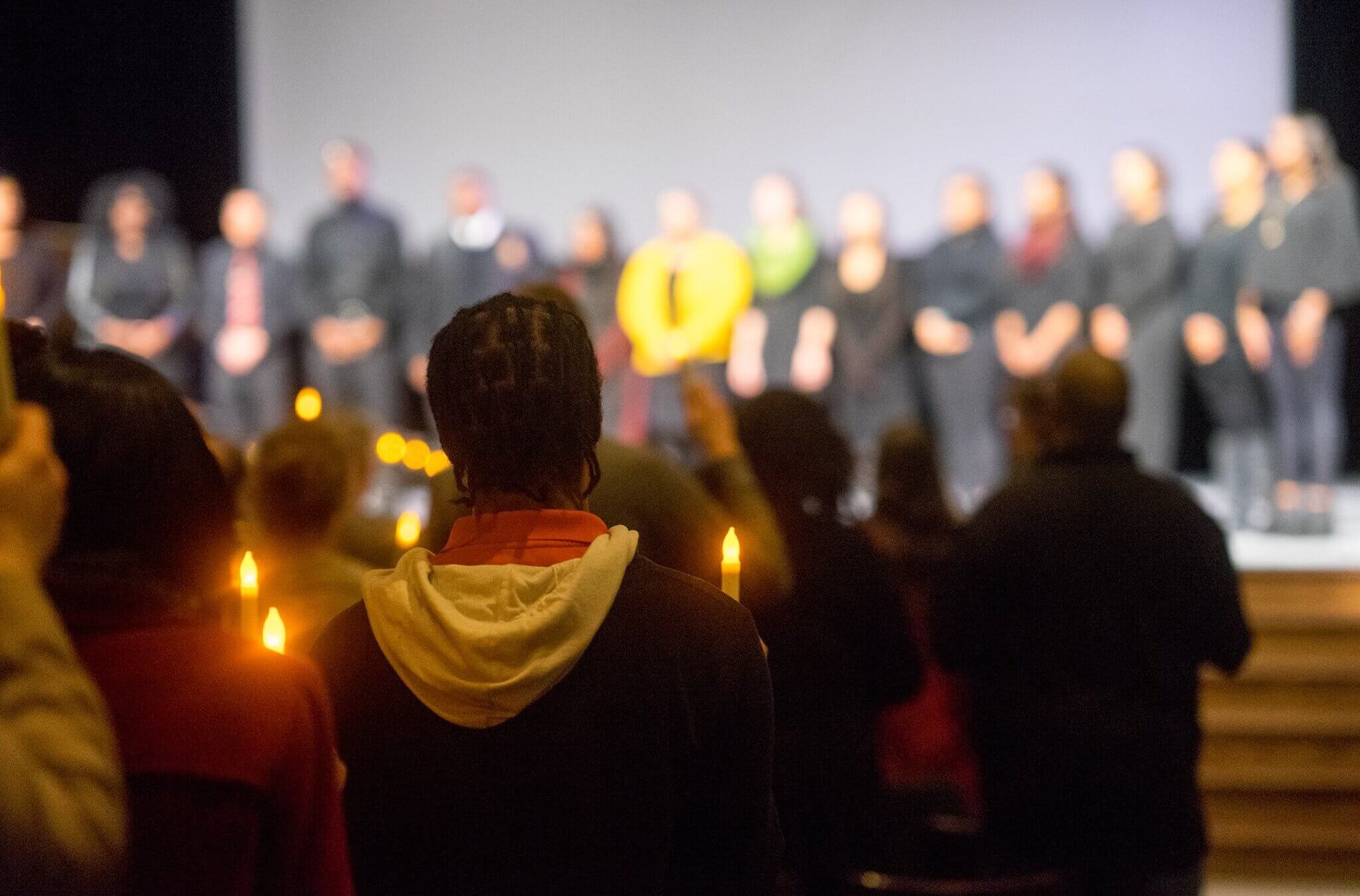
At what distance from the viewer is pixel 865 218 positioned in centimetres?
596

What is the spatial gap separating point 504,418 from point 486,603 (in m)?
0.15

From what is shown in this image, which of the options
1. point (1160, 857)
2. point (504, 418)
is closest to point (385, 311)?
point (1160, 857)

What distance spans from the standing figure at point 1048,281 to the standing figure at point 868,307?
0.52m

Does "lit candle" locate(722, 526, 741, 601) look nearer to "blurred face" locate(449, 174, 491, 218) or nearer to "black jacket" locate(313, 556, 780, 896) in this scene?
"black jacket" locate(313, 556, 780, 896)

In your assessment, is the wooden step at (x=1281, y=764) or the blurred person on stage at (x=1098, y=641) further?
the wooden step at (x=1281, y=764)

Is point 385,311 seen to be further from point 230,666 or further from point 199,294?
point 230,666

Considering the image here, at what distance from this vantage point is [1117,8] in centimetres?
695

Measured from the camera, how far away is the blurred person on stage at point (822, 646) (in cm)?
199

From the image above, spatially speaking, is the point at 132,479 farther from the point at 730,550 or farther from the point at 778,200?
the point at 778,200

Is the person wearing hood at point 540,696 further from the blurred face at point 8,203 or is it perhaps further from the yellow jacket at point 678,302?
the blurred face at point 8,203

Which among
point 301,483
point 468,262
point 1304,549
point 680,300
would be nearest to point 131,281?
point 468,262

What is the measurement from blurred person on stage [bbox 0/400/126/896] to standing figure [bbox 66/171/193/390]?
5.72 meters

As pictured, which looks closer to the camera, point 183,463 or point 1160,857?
point 183,463

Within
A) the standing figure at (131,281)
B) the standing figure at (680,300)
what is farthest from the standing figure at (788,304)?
the standing figure at (680,300)
